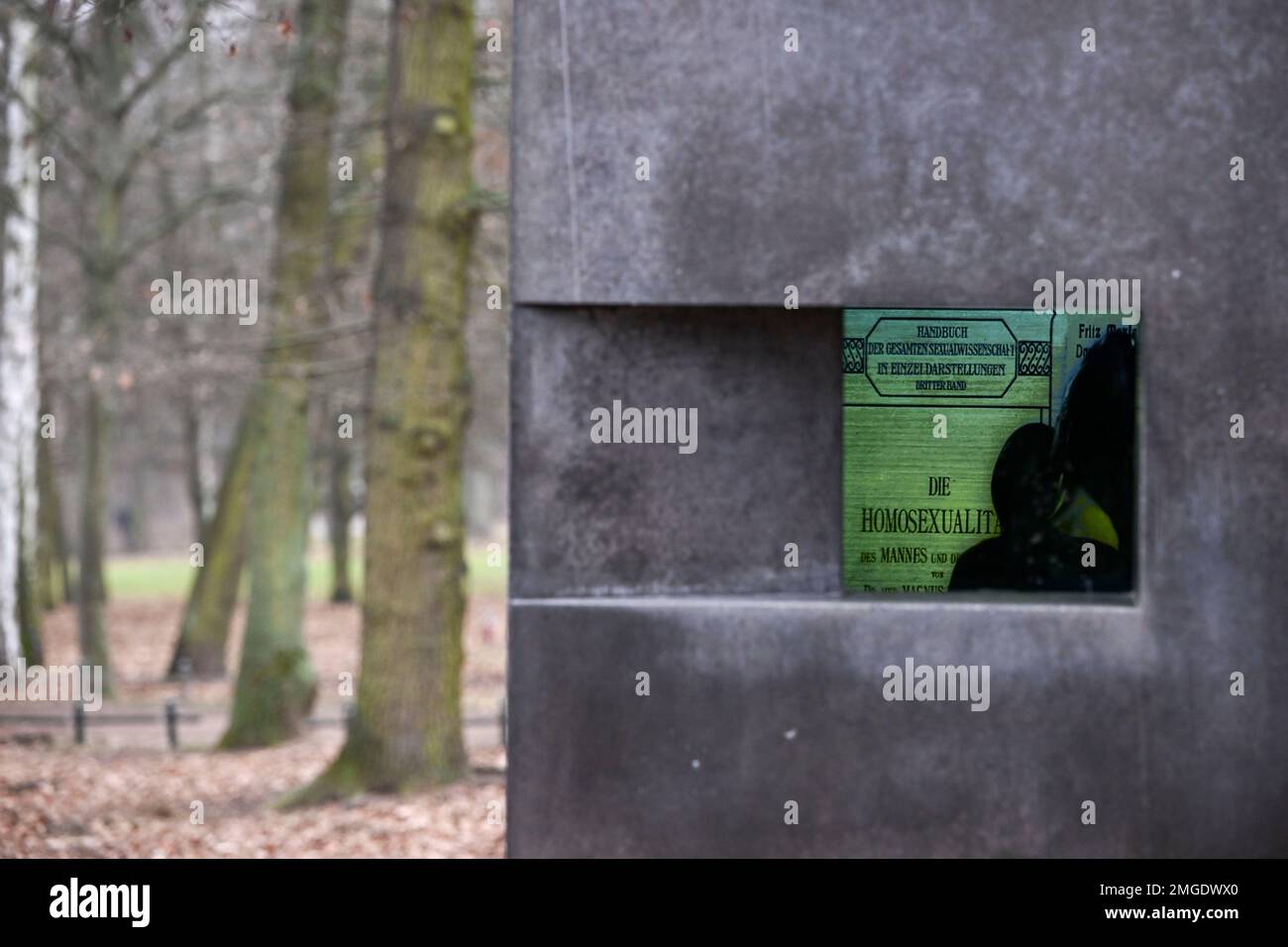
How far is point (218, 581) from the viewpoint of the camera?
1977 cm

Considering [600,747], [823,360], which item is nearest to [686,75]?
[823,360]

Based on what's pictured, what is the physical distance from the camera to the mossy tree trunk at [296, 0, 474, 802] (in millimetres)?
9625

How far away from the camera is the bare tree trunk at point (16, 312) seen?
1495 centimetres

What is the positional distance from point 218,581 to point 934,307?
16.1 m

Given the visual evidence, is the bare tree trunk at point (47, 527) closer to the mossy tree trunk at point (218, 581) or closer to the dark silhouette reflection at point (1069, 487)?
the mossy tree trunk at point (218, 581)

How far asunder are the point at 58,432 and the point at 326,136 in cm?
1542

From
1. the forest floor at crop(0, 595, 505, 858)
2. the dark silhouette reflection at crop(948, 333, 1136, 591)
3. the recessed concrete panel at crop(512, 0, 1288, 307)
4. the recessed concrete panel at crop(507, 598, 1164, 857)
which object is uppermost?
the recessed concrete panel at crop(512, 0, 1288, 307)

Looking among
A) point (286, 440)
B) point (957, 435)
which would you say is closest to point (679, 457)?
point (957, 435)

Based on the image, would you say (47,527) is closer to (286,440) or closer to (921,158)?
(286,440)

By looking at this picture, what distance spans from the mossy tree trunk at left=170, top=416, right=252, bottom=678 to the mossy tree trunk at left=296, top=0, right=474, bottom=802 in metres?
10.1

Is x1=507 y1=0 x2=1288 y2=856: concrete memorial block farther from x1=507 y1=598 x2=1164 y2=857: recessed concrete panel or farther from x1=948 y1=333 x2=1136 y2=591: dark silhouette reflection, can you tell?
x1=948 y1=333 x2=1136 y2=591: dark silhouette reflection

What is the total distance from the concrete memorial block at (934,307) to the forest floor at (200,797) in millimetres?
2870

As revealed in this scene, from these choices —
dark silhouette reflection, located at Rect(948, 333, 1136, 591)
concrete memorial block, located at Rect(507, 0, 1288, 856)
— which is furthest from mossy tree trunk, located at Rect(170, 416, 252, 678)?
dark silhouette reflection, located at Rect(948, 333, 1136, 591)
